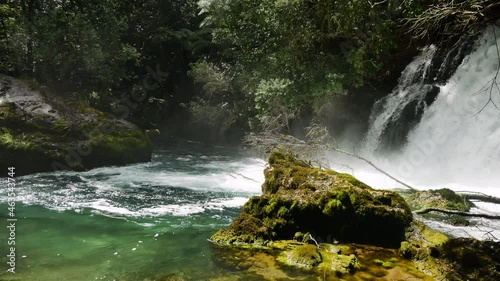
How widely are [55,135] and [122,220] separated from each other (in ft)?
20.6

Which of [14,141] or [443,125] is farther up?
[443,125]

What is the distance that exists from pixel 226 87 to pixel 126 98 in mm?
6162

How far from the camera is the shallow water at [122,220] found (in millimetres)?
5141

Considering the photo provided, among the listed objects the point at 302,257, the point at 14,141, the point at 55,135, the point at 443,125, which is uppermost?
the point at 443,125

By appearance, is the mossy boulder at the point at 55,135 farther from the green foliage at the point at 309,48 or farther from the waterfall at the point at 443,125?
the waterfall at the point at 443,125

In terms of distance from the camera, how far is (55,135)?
12250 mm

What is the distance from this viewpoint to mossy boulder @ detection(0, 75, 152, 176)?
11.4m

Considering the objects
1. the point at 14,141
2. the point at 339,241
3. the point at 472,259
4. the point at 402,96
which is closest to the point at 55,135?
the point at 14,141

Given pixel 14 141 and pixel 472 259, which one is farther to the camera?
pixel 14 141

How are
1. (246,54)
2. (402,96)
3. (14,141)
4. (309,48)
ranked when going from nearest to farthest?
(14,141), (309,48), (402,96), (246,54)

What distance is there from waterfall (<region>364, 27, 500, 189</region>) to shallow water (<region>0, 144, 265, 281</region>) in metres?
5.43

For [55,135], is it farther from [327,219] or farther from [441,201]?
[441,201]

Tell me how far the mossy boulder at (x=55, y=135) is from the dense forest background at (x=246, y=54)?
1491 millimetres

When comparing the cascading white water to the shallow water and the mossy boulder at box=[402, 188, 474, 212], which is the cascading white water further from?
the mossy boulder at box=[402, 188, 474, 212]
